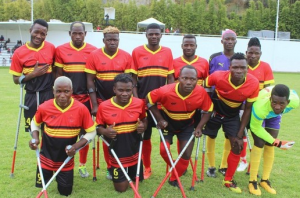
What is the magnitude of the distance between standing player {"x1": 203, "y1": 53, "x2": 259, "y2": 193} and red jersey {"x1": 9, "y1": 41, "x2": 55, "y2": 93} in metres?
2.55

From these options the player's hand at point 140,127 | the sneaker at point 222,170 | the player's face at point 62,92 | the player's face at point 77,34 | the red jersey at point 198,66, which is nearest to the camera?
the player's face at point 62,92

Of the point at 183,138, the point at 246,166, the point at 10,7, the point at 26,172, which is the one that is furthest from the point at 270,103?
the point at 10,7

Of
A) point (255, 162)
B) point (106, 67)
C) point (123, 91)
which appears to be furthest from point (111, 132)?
point (255, 162)

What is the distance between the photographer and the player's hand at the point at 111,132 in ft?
14.5

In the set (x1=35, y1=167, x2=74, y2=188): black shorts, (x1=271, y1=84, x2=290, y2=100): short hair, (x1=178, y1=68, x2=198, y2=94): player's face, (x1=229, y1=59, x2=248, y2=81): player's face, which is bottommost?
(x1=35, y1=167, x2=74, y2=188): black shorts

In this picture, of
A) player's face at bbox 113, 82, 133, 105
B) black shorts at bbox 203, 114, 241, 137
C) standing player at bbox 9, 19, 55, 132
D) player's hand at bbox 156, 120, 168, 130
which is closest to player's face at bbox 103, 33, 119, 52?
player's face at bbox 113, 82, 133, 105

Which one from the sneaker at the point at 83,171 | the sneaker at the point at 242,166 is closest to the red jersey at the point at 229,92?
the sneaker at the point at 242,166

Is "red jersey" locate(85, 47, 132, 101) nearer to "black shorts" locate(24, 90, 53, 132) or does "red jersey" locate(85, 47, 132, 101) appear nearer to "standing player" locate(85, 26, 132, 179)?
"standing player" locate(85, 26, 132, 179)

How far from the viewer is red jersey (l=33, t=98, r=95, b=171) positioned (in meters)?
4.34

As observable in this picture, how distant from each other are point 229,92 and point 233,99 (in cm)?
14

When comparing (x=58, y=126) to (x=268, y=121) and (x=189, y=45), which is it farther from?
(x=268, y=121)

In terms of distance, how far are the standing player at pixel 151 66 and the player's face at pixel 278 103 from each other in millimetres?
1597

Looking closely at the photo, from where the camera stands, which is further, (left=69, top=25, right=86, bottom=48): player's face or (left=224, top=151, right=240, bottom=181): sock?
(left=69, top=25, right=86, bottom=48): player's face

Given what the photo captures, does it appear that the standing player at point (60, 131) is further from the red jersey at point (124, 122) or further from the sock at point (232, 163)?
the sock at point (232, 163)
